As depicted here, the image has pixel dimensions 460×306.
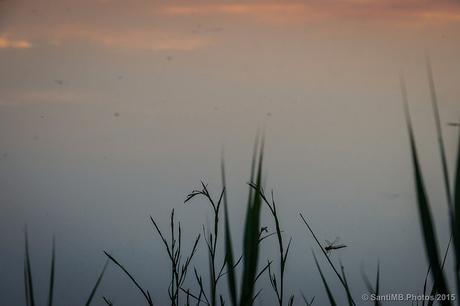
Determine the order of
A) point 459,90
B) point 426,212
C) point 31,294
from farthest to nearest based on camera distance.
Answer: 1. point 459,90
2. point 31,294
3. point 426,212

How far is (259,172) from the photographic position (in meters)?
0.89

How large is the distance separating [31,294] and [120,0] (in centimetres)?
84

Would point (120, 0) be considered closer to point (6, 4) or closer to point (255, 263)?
point (6, 4)

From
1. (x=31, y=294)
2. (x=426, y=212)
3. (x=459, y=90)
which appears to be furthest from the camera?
(x=459, y=90)

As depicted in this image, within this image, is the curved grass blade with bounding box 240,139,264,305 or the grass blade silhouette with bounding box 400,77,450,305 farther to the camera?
the curved grass blade with bounding box 240,139,264,305

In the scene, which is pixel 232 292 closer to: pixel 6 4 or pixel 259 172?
pixel 259 172

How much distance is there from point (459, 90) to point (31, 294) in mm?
1059

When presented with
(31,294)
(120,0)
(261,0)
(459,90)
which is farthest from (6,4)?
(459,90)

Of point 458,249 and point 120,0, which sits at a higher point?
point 120,0

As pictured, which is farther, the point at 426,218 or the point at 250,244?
the point at 250,244

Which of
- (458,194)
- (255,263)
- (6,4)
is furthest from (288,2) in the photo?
(458,194)

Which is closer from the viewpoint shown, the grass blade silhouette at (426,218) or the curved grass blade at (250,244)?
the grass blade silhouette at (426,218)

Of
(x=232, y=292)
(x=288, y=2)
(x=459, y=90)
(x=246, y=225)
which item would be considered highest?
(x=288, y=2)

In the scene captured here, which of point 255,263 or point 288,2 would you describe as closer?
point 255,263
